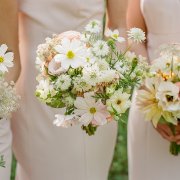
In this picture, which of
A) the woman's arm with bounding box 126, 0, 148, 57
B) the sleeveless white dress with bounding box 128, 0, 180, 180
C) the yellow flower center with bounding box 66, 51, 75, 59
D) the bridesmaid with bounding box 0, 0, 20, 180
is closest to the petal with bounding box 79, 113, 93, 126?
the yellow flower center with bounding box 66, 51, 75, 59

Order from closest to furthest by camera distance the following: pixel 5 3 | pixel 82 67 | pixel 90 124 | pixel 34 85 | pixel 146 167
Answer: pixel 82 67, pixel 90 124, pixel 5 3, pixel 34 85, pixel 146 167

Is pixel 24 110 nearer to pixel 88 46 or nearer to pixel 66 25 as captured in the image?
pixel 66 25

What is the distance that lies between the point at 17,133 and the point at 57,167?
279 millimetres

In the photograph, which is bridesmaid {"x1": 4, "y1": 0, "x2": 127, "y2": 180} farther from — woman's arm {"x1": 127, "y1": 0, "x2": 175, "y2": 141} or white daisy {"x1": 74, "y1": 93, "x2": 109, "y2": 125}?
white daisy {"x1": 74, "y1": 93, "x2": 109, "y2": 125}

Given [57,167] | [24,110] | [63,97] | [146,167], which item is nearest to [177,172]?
[146,167]

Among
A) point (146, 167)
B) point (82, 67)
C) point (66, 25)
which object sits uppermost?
point (66, 25)

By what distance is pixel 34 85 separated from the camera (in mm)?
3238

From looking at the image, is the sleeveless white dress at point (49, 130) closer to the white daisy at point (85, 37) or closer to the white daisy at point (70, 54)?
the white daisy at point (85, 37)

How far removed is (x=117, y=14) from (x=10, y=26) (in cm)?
62

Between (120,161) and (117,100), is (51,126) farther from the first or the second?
(120,161)

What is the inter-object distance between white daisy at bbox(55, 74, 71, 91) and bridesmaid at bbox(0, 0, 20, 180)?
72 centimetres

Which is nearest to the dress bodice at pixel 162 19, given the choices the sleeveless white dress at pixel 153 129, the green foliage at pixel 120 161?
the sleeveless white dress at pixel 153 129

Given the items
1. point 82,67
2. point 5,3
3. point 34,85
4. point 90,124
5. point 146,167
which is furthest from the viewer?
point 146,167

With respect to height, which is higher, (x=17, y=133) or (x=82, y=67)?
(x=82, y=67)
